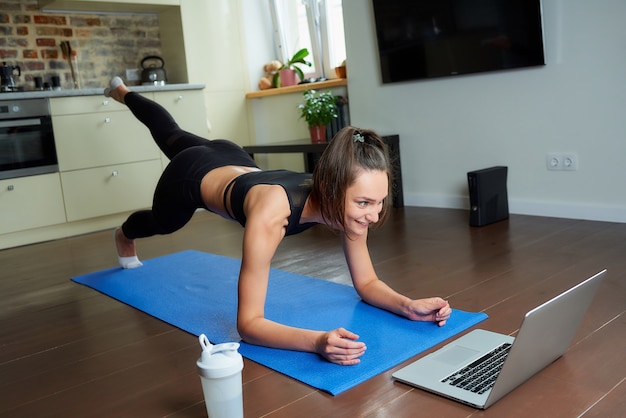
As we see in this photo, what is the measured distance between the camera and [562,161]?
11.5ft

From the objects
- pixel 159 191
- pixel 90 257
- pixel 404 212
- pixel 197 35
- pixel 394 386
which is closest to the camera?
pixel 394 386

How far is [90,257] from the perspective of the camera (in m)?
3.62

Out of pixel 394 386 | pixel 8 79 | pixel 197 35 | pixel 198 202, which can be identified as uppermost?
pixel 197 35

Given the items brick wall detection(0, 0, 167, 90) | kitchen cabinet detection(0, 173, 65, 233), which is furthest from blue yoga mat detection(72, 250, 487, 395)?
brick wall detection(0, 0, 167, 90)

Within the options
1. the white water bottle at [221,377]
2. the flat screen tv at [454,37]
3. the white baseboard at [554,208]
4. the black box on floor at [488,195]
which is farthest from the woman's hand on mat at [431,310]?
the flat screen tv at [454,37]

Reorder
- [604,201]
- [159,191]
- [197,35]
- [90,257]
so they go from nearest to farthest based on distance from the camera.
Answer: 1. [159,191]
2. [604,201]
3. [90,257]
4. [197,35]

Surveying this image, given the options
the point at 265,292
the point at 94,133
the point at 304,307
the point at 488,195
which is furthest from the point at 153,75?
the point at 265,292

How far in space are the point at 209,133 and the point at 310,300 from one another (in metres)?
3.22

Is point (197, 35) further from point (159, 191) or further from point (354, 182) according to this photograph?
point (354, 182)

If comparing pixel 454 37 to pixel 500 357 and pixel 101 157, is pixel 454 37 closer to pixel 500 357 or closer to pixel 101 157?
pixel 101 157

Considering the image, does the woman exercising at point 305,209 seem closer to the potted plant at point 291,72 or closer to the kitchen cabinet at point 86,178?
the kitchen cabinet at point 86,178

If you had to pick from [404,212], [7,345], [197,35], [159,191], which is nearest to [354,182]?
[159,191]

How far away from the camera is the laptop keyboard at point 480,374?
1575mm

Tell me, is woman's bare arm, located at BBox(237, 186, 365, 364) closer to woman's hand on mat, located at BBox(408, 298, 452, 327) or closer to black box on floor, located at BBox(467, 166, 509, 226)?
woman's hand on mat, located at BBox(408, 298, 452, 327)
